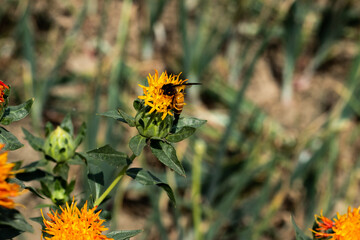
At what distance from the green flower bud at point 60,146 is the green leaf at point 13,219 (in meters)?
0.15

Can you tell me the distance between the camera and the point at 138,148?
1.90 ft

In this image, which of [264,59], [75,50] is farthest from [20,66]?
[264,59]

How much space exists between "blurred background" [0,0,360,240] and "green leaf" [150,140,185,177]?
3.12 feet

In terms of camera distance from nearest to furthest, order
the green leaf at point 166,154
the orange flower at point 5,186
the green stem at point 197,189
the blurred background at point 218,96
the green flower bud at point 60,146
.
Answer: the orange flower at point 5,186 → the green leaf at point 166,154 → the green flower bud at point 60,146 → the green stem at point 197,189 → the blurred background at point 218,96

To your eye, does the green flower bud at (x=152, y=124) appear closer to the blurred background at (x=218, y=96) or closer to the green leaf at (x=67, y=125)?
the green leaf at (x=67, y=125)

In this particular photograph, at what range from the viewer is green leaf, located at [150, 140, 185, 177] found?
57 centimetres

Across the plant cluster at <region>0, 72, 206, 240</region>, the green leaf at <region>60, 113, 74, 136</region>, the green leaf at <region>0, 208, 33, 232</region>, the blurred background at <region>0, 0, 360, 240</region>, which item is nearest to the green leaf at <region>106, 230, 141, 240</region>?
the plant cluster at <region>0, 72, 206, 240</region>

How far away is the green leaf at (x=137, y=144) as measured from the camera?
0.57 meters

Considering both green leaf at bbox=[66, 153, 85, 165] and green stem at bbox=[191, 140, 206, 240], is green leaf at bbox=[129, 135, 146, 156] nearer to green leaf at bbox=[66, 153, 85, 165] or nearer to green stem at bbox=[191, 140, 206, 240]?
green leaf at bbox=[66, 153, 85, 165]

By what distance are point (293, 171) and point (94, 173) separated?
1.31 meters

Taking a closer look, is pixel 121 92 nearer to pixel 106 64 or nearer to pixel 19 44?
pixel 106 64

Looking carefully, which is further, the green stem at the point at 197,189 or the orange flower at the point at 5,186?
the green stem at the point at 197,189

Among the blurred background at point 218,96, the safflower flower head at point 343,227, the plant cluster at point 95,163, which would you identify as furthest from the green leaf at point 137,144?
the blurred background at point 218,96

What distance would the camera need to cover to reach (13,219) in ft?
1.76
